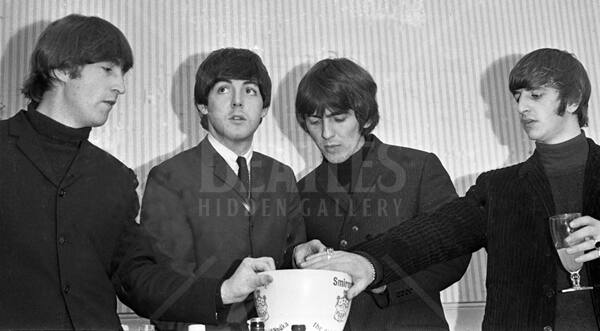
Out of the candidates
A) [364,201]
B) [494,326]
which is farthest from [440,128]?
[494,326]

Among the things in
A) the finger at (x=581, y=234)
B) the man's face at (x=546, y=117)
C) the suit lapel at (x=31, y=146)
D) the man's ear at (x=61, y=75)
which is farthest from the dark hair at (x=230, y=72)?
the finger at (x=581, y=234)

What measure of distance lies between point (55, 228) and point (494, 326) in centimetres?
80

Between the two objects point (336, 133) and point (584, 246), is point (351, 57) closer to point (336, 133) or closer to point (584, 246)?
point (336, 133)

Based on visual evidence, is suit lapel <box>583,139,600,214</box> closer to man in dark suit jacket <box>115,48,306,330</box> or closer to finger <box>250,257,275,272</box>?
man in dark suit jacket <box>115,48,306,330</box>

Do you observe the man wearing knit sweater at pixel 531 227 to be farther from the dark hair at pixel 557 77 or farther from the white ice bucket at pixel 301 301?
the white ice bucket at pixel 301 301

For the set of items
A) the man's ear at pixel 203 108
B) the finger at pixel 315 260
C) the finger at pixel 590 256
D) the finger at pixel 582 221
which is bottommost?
the finger at pixel 590 256

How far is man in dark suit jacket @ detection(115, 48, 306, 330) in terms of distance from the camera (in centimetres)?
153

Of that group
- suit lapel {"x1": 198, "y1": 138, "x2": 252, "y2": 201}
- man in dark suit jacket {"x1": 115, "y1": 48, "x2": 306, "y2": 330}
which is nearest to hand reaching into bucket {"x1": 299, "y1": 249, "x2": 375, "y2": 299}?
man in dark suit jacket {"x1": 115, "y1": 48, "x2": 306, "y2": 330}

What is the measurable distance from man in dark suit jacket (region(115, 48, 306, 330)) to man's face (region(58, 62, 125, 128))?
0.70 ft

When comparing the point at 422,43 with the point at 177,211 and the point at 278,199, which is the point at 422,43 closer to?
the point at 278,199

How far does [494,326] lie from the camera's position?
1473 millimetres

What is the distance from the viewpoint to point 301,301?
1.02 m

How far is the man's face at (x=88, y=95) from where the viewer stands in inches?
56.7

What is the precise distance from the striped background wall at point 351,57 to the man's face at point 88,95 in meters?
0.60
